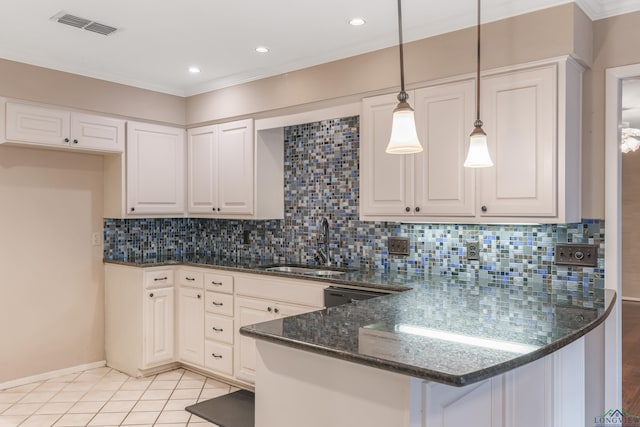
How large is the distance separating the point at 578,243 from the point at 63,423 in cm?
328

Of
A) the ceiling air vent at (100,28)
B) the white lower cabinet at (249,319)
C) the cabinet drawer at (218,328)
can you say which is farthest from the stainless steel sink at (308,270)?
the ceiling air vent at (100,28)

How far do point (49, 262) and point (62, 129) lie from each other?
3.55ft

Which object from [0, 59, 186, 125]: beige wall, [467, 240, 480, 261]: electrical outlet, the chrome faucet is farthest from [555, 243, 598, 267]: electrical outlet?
[0, 59, 186, 125]: beige wall

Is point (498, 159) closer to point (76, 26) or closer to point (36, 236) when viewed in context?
point (76, 26)

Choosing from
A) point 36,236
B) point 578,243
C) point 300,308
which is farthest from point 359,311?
point 36,236

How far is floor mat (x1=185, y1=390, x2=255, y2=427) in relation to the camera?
306 cm

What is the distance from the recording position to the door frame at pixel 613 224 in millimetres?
2535

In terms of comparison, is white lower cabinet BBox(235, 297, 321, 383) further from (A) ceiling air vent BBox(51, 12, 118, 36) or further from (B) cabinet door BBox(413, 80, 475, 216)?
(A) ceiling air vent BBox(51, 12, 118, 36)

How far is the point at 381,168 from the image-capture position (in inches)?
124

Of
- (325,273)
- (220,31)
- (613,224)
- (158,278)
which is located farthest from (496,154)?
(158,278)

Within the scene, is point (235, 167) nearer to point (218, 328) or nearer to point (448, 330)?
point (218, 328)

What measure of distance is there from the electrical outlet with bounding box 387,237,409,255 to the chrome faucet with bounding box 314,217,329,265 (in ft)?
1.85

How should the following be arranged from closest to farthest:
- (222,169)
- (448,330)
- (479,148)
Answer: (448,330) < (479,148) < (222,169)

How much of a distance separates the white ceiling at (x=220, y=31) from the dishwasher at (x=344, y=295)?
1.58m
